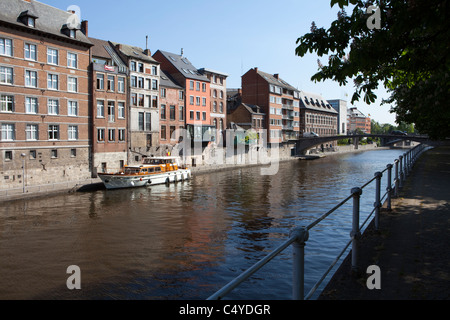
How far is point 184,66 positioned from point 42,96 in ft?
89.8

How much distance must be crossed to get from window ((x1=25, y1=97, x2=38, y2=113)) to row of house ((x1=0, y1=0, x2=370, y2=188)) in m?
0.09

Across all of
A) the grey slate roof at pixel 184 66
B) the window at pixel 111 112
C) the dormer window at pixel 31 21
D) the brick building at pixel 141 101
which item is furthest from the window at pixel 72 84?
the grey slate roof at pixel 184 66

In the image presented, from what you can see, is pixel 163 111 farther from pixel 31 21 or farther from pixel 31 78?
pixel 31 21

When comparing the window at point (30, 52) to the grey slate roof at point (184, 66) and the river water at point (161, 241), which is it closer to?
the river water at point (161, 241)

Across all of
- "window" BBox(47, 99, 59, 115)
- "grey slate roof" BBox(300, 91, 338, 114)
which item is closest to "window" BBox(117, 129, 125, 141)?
"window" BBox(47, 99, 59, 115)

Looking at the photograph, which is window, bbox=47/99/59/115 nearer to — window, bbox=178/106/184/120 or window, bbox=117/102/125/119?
window, bbox=117/102/125/119

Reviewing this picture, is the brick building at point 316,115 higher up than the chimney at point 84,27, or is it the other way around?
the chimney at point 84,27

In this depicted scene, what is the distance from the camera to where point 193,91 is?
186ft

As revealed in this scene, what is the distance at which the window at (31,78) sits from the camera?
33.6 metres

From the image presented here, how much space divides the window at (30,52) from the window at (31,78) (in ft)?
4.08

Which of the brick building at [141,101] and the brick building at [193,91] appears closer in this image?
the brick building at [141,101]

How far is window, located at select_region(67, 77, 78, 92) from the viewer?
1472 inches

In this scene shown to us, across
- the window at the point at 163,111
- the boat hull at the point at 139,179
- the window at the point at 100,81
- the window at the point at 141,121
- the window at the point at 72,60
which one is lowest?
the boat hull at the point at 139,179
